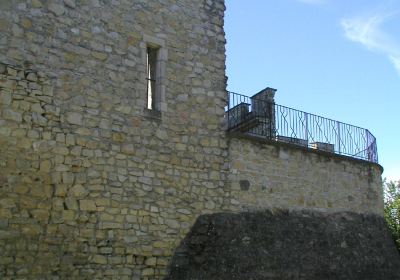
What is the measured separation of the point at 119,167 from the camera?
912 centimetres

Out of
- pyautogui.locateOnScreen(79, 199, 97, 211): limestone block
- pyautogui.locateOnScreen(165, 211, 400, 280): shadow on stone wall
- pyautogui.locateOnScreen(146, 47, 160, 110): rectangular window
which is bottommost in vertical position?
pyautogui.locateOnScreen(165, 211, 400, 280): shadow on stone wall

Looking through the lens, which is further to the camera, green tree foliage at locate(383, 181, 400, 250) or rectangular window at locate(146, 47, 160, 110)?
green tree foliage at locate(383, 181, 400, 250)

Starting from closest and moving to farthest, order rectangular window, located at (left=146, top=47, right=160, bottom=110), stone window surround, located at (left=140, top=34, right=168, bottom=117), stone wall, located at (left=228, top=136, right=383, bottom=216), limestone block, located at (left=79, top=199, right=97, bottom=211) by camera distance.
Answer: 1. limestone block, located at (left=79, top=199, right=97, bottom=211)
2. stone window surround, located at (left=140, top=34, right=168, bottom=117)
3. rectangular window, located at (left=146, top=47, right=160, bottom=110)
4. stone wall, located at (left=228, top=136, right=383, bottom=216)

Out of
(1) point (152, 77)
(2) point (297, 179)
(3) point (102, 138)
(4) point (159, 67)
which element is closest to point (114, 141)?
(3) point (102, 138)

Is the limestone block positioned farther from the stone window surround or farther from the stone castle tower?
the stone window surround

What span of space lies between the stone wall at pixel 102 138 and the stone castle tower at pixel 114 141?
0.07ft

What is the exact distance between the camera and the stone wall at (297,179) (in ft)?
36.0

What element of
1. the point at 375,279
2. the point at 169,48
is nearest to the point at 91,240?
the point at 169,48

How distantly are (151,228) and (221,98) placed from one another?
126 inches

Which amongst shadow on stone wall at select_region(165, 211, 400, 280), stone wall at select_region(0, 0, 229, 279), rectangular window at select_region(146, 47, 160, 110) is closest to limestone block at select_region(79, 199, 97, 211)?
stone wall at select_region(0, 0, 229, 279)

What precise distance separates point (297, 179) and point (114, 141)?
4.80 metres

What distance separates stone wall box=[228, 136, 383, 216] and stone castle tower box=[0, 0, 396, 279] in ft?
0.14

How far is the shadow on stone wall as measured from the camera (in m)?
9.73

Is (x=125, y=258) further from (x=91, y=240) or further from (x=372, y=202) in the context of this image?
(x=372, y=202)
